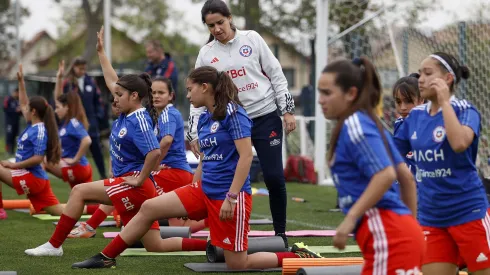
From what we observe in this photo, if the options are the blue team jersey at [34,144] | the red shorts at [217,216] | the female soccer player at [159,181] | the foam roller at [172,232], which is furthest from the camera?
the blue team jersey at [34,144]

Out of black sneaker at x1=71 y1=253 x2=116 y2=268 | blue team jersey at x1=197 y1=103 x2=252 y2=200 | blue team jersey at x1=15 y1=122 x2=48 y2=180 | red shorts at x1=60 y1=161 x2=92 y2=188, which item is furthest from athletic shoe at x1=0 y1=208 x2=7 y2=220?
blue team jersey at x1=197 y1=103 x2=252 y2=200

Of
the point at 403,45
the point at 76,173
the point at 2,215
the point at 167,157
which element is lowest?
the point at 2,215

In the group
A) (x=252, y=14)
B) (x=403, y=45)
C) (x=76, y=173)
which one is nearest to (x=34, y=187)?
(x=76, y=173)

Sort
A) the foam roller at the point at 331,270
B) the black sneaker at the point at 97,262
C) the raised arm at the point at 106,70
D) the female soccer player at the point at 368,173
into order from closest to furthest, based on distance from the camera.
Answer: the female soccer player at the point at 368,173, the foam roller at the point at 331,270, the black sneaker at the point at 97,262, the raised arm at the point at 106,70

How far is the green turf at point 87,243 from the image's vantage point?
6738 millimetres

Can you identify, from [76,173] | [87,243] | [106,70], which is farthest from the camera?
[76,173]

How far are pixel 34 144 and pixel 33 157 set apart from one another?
0.48 feet

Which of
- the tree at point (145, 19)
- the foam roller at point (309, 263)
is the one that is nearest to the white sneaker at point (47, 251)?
the foam roller at point (309, 263)

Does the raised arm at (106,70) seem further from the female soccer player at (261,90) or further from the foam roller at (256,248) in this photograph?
the foam roller at (256,248)

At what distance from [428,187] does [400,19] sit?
38.8 ft

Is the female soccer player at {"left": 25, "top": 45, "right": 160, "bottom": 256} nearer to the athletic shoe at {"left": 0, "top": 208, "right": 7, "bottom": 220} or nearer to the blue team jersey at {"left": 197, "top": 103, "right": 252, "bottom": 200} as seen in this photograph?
the blue team jersey at {"left": 197, "top": 103, "right": 252, "bottom": 200}

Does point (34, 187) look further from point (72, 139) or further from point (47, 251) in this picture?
point (47, 251)

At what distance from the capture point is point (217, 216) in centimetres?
638

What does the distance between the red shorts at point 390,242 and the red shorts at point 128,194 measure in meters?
3.05
